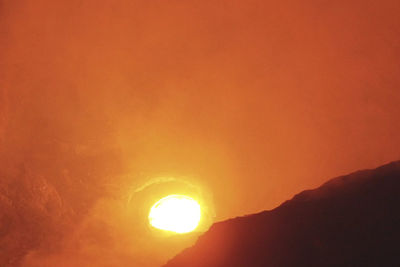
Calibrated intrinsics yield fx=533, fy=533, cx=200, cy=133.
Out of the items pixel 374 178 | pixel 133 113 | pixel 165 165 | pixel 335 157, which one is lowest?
pixel 374 178

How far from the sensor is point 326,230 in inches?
92.2

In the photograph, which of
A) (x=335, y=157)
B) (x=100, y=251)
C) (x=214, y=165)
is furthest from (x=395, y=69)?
(x=100, y=251)

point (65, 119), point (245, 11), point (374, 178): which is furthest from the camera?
point (65, 119)

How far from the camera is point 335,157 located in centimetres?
381

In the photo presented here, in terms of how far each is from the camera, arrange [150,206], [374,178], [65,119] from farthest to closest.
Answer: [150,206] < [65,119] < [374,178]

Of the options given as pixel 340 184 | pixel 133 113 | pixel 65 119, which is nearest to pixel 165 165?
pixel 133 113

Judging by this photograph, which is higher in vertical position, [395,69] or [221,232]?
[395,69]

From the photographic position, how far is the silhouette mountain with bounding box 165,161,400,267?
2250mm

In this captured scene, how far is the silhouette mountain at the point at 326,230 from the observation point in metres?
2.25

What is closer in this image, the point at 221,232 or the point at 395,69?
the point at 221,232

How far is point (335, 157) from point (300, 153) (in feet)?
0.83

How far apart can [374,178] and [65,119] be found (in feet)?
7.03

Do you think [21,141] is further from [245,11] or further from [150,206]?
[245,11]

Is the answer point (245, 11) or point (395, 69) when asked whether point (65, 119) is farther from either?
point (395, 69)
